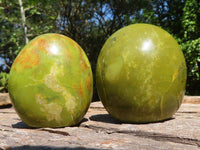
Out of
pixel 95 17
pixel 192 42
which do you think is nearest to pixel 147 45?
pixel 192 42

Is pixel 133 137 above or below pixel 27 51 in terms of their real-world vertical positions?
below

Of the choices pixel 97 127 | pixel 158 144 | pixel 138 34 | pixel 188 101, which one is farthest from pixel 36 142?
pixel 188 101

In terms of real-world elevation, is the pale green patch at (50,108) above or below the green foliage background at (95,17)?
below

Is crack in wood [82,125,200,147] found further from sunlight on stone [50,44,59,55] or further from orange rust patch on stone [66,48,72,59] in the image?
sunlight on stone [50,44,59,55]

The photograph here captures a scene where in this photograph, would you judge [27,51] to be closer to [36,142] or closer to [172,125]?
[36,142]

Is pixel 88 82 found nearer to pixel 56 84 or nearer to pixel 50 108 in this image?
pixel 56 84

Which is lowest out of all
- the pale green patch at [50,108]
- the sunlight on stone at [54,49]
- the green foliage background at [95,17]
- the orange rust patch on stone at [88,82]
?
the pale green patch at [50,108]

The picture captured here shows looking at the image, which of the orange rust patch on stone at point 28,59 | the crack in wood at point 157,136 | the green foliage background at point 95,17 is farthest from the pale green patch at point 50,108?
the green foliage background at point 95,17

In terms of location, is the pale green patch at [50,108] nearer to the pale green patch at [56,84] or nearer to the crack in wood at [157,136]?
the pale green patch at [56,84]
